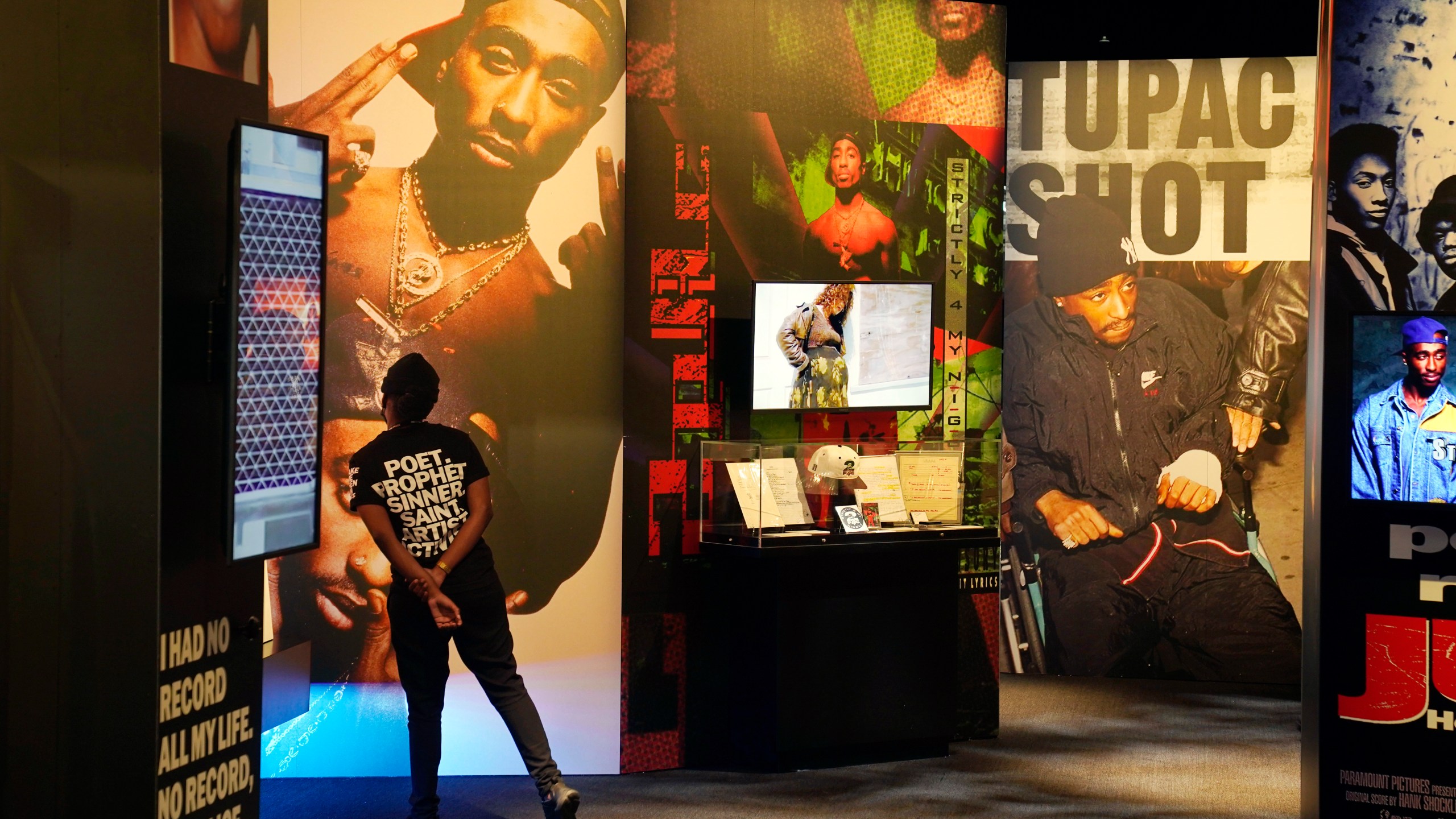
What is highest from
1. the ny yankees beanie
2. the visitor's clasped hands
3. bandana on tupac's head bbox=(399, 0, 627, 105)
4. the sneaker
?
bandana on tupac's head bbox=(399, 0, 627, 105)

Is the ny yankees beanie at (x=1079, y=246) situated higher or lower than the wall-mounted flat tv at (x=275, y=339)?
higher

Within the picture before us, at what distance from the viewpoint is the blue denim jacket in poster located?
4.10 meters

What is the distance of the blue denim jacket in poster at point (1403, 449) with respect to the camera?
410 cm

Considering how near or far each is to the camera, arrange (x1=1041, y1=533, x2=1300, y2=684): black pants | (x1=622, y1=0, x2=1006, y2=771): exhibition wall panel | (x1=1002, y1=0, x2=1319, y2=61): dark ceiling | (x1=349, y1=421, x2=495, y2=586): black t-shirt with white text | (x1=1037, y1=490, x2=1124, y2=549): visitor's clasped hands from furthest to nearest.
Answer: (x1=1037, y1=490, x2=1124, y2=549): visitor's clasped hands, (x1=1041, y1=533, x2=1300, y2=684): black pants, (x1=1002, y1=0, x2=1319, y2=61): dark ceiling, (x1=622, y1=0, x2=1006, y2=771): exhibition wall panel, (x1=349, y1=421, x2=495, y2=586): black t-shirt with white text

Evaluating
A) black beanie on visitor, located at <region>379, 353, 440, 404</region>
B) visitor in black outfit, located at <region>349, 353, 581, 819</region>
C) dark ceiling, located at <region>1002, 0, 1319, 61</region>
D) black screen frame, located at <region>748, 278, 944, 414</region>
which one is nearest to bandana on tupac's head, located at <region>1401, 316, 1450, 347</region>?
black screen frame, located at <region>748, 278, 944, 414</region>

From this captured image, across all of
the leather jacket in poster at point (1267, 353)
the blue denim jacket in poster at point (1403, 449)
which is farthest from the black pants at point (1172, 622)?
the blue denim jacket in poster at point (1403, 449)

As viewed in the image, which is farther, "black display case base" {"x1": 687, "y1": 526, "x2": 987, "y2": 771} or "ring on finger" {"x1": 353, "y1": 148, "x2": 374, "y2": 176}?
"black display case base" {"x1": 687, "y1": 526, "x2": 987, "y2": 771}

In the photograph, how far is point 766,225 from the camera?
18.3 ft

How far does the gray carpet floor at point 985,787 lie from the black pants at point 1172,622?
1044 mm

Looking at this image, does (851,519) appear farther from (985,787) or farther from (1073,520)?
(1073,520)

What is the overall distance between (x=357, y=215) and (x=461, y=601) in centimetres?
164

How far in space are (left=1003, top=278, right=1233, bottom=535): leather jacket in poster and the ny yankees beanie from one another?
0.14 metres

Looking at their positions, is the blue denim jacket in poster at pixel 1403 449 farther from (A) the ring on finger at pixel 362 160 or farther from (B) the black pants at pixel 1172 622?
(A) the ring on finger at pixel 362 160

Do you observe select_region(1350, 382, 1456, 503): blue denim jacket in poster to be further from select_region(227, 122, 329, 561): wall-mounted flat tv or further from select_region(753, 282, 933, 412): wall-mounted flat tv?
select_region(227, 122, 329, 561): wall-mounted flat tv
